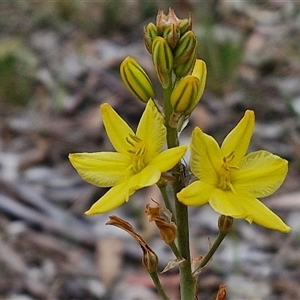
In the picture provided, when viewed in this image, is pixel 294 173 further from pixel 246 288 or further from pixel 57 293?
pixel 57 293

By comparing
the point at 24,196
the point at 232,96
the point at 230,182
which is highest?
the point at 230,182

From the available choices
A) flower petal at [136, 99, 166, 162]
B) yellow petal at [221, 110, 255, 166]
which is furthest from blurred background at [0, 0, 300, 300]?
flower petal at [136, 99, 166, 162]

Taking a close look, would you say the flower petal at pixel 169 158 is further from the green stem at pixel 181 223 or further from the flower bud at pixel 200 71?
the flower bud at pixel 200 71

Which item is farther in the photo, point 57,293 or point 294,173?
point 294,173

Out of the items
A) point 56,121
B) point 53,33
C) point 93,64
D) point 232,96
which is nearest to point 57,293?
point 56,121

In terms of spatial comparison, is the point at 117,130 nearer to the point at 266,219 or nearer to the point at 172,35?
the point at 172,35

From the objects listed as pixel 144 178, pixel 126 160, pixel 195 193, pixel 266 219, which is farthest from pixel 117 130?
pixel 266 219
